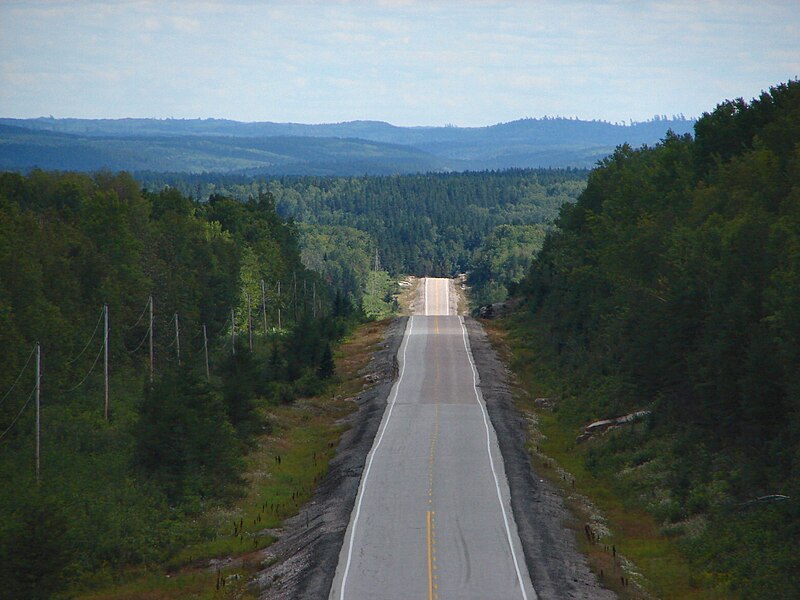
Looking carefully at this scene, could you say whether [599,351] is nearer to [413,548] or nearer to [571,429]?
[571,429]

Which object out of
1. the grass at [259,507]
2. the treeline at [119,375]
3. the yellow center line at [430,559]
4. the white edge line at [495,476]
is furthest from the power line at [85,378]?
the yellow center line at [430,559]

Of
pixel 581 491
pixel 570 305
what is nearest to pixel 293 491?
pixel 581 491

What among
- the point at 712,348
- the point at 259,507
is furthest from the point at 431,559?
the point at 712,348

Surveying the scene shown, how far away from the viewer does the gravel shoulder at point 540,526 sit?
104 ft

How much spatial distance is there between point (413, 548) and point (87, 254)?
4689 centimetres

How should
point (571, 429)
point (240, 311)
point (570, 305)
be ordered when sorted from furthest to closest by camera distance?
point (240, 311) < point (570, 305) < point (571, 429)

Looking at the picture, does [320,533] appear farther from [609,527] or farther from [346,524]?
[609,527]

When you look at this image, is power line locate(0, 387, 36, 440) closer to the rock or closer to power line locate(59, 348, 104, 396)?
power line locate(59, 348, 104, 396)

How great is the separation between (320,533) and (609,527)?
9743 mm

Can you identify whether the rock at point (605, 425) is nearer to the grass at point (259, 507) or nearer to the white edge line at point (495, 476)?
the white edge line at point (495, 476)

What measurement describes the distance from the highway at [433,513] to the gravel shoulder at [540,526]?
41 centimetres

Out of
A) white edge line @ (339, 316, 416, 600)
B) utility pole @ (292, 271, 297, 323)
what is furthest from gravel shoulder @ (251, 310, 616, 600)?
utility pole @ (292, 271, 297, 323)

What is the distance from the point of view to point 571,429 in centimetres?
5772

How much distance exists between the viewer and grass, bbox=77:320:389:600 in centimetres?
3481
